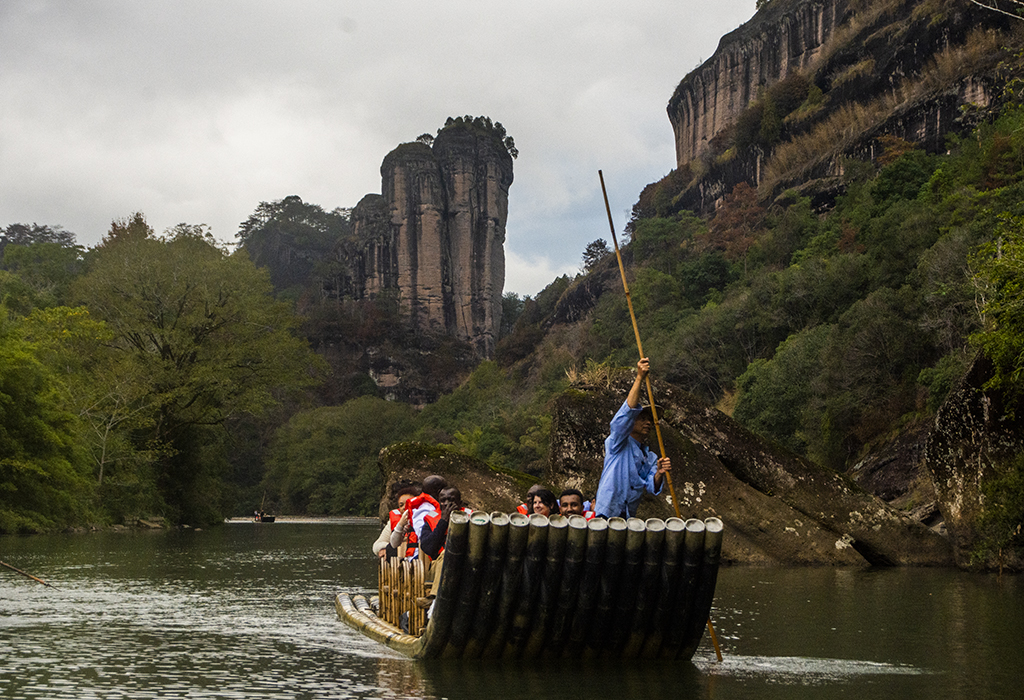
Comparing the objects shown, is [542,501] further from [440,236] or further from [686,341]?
[440,236]

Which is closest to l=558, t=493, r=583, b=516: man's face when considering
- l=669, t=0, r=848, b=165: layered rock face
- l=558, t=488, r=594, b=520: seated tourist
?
l=558, t=488, r=594, b=520: seated tourist

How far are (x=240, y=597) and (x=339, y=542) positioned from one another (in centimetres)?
1810

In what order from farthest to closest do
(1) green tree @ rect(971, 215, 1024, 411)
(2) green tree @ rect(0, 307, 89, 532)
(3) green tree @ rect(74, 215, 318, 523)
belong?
(3) green tree @ rect(74, 215, 318, 523) → (2) green tree @ rect(0, 307, 89, 532) → (1) green tree @ rect(971, 215, 1024, 411)

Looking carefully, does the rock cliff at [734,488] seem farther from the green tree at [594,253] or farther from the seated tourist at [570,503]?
the green tree at [594,253]

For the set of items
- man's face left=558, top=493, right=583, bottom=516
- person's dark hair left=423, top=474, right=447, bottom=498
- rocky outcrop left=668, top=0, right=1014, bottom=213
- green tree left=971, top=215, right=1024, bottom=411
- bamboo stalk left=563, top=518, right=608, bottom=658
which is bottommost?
bamboo stalk left=563, top=518, right=608, bottom=658

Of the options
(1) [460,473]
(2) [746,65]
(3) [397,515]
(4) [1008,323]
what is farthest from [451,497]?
(2) [746,65]

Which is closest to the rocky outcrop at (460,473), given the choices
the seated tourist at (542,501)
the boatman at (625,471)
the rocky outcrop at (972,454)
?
the rocky outcrop at (972,454)

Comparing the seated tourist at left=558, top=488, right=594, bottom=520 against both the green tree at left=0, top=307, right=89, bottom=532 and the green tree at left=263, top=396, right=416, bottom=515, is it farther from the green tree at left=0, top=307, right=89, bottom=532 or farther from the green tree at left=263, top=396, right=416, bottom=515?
the green tree at left=263, top=396, right=416, bottom=515

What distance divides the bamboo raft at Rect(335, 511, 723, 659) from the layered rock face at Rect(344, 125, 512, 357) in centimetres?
11882

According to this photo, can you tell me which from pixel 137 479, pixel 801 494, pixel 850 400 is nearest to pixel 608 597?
pixel 801 494

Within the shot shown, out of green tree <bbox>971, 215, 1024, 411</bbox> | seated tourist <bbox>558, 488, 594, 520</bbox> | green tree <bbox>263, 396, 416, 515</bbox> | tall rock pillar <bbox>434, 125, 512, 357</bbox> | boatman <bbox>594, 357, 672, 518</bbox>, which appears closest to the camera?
boatman <bbox>594, 357, 672, 518</bbox>

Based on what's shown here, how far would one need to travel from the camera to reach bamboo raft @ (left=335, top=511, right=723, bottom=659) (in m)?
7.12

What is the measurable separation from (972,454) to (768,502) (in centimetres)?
398

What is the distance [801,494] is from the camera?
19562mm
